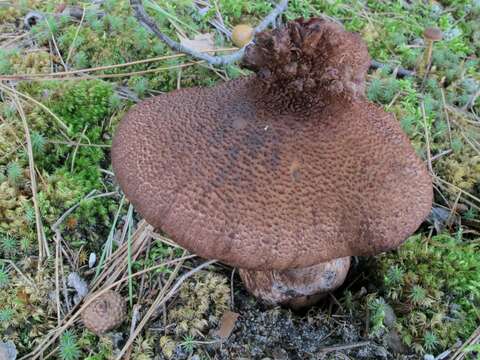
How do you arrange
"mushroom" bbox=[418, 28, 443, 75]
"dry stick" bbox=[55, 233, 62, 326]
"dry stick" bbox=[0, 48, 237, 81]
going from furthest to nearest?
1. "mushroom" bbox=[418, 28, 443, 75]
2. "dry stick" bbox=[0, 48, 237, 81]
3. "dry stick" bbox=[55, 233, 62, 326]

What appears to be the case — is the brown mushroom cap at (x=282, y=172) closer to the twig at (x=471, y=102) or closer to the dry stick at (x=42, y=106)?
the dry stick at (x=42, y=106)

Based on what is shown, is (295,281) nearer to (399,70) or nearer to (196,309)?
(196,309)

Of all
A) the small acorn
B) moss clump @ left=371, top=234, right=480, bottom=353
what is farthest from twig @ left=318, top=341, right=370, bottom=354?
the small acorn

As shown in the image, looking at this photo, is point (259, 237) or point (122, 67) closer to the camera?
point (259, 237)

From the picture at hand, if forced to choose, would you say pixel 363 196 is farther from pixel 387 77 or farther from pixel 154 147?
pixel 387 77

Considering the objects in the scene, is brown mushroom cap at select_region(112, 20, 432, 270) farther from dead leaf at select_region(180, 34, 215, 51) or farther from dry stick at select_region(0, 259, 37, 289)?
dead leaf at select_region(180, 34, 215, 51)

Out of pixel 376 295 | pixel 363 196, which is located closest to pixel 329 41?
pixel 363 196

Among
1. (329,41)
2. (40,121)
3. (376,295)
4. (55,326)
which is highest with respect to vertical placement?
(329,41)
